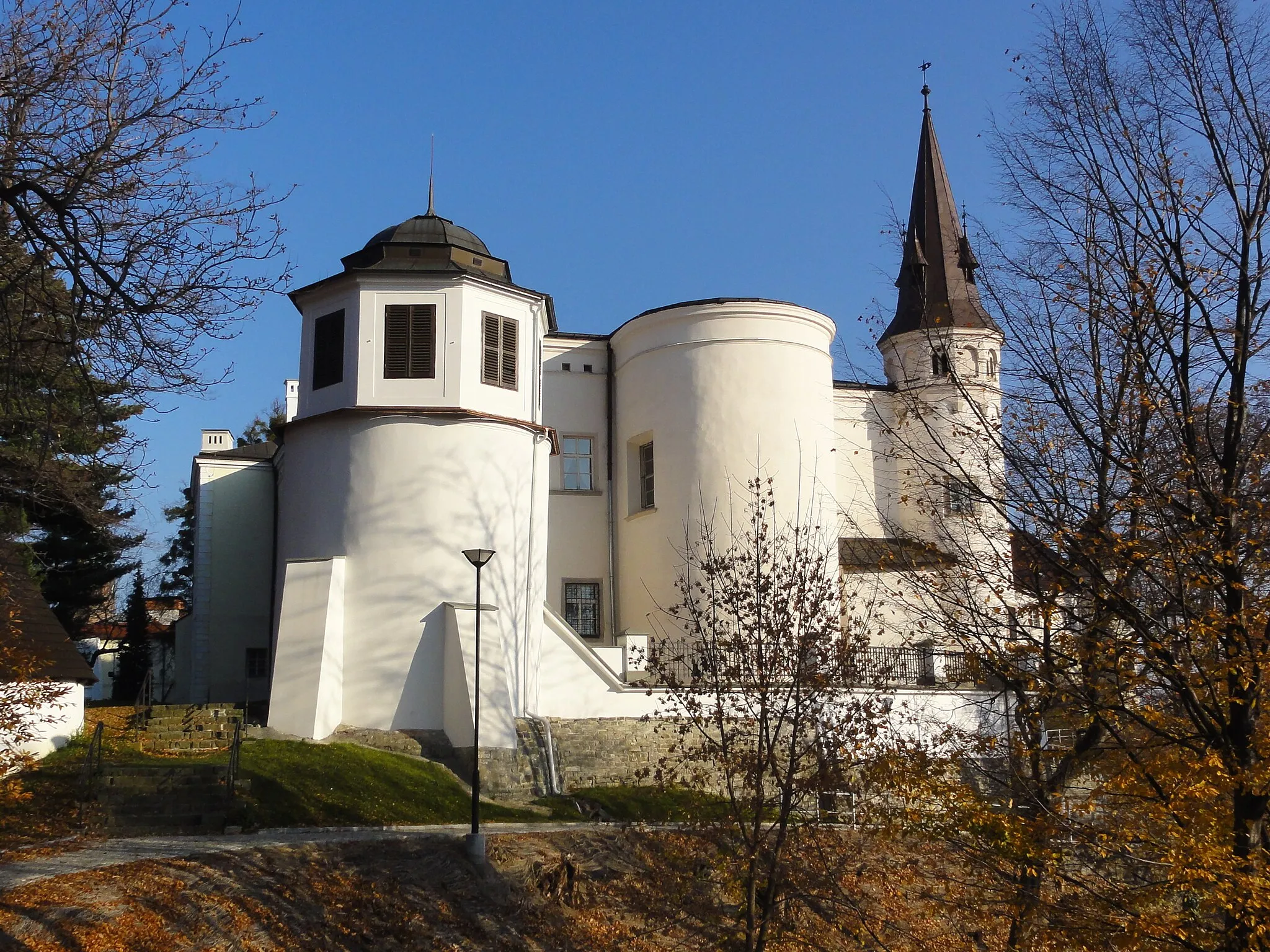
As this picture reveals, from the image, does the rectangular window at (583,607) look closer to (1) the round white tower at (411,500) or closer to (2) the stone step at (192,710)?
(1) the round white tower at (411,500)

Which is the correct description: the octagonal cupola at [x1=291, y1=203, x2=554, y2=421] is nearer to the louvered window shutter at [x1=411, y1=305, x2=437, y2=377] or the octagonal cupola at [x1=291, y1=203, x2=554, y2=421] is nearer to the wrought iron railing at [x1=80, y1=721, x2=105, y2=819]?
the louvered window shutter at [x1=411, y1=305, x2=437, y2=377]

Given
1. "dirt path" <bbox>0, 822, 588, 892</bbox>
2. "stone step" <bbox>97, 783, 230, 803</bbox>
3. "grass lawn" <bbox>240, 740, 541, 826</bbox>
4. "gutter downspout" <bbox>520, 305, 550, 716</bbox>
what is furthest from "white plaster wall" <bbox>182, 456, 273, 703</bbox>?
"dirt path" <bbox>0, 822, 588, 892</bbox>

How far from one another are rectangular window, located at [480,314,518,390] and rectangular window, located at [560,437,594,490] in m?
6.28

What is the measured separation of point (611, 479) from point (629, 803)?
1070cm

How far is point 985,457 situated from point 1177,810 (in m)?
3.63

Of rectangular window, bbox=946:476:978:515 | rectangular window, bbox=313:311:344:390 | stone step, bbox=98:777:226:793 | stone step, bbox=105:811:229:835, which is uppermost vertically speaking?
rectangular window, bbox=313:311:344:390

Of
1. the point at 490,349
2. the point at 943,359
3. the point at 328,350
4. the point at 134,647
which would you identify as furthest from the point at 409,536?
the point at 134,647

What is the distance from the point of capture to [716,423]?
28.3 metres

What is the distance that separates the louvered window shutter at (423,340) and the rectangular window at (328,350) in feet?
4.92

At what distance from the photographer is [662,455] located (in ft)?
94.5

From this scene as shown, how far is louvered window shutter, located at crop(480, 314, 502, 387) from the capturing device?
2411 centimetres

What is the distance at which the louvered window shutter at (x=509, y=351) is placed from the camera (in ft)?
80.3

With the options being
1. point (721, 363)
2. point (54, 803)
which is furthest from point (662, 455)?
point (54, 803)

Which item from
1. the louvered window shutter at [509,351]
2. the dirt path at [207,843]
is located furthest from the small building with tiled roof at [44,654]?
the louvered window shutter at [509,351]
